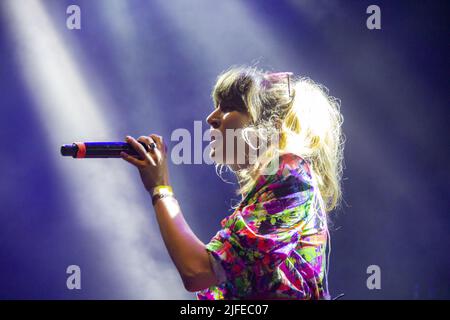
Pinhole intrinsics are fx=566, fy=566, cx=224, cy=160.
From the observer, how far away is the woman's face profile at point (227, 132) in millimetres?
1369

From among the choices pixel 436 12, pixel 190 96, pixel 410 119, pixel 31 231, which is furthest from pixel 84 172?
pixel 436 12

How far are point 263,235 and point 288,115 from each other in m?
0.40

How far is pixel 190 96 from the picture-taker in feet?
9.80

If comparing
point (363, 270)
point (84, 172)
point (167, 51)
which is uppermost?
point (167, 51)

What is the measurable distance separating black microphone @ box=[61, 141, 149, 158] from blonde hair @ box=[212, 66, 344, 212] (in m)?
0.28

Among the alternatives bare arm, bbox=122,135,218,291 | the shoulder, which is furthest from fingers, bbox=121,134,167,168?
the shoulder

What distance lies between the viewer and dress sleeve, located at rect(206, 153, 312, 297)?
3.65 ft

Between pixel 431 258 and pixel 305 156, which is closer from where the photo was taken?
pixel 305 156

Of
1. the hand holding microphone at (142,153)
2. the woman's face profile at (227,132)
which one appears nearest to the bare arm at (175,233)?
the hand holding microphone at (142,153)

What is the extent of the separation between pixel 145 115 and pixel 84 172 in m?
0.44

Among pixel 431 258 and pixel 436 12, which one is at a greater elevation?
pixel 436 12

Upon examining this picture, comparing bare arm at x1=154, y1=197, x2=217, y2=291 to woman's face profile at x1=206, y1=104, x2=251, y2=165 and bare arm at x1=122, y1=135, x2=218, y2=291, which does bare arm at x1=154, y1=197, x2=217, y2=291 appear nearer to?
bare arm at x1=122, y1=135, x2=218, y2=291

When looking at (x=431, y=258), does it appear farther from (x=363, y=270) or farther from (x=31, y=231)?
(x=31, y=231)

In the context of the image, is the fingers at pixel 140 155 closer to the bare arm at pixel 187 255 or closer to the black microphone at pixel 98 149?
the black microphone at pixel 98 149
